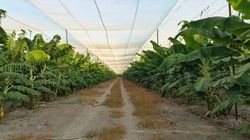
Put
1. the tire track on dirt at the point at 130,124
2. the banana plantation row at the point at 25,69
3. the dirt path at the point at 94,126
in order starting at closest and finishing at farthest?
the tire track on dirt at the point at 130,124
the dirt path at the point at 94,126
the banana plantation row at the point at 25,69

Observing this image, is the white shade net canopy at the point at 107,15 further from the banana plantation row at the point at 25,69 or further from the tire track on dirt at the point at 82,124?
the tire track on dirt at the point at 82,124

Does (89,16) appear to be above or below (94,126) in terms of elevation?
above

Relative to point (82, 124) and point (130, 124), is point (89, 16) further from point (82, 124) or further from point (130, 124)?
point (130, 124)

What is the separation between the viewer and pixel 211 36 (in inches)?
230

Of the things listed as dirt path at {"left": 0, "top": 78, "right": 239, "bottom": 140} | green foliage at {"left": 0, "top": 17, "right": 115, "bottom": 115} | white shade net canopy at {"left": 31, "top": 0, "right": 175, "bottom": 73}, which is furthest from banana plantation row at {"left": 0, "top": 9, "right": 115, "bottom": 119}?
white shade net canopy at {"left": 31, "top": 0, "right": 175, "bottom": 73}

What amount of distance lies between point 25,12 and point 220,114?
949 cm

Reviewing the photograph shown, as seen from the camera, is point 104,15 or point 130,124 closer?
point 130,124

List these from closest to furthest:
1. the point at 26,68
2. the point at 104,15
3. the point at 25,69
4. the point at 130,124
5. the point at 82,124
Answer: the point at 130,124 < the point at 82,124 < the point at 26,68 < the point at 25,69 < the point at 104,15

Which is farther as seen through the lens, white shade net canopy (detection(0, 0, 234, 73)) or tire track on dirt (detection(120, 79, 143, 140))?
white shade net canopy (detection(0, 0, 234, 73))

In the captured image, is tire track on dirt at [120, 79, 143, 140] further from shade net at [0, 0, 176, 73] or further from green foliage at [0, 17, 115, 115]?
shade net at [0, 0, 176, 73]

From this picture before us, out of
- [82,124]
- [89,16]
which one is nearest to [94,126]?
[82,124]

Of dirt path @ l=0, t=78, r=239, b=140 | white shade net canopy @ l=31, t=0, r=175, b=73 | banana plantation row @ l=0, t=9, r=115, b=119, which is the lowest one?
dirt path @ l=0, t=78, r=239, b=140

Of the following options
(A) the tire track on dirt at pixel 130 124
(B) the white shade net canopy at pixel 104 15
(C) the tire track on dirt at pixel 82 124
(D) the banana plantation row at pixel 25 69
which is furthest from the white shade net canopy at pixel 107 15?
(A) the tire track on dirt at pixel 130 124

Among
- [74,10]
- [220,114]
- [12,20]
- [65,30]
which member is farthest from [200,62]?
[65,30]
